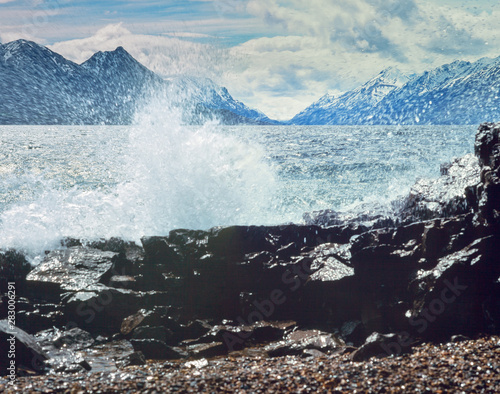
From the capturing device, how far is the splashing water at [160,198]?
12672 mm

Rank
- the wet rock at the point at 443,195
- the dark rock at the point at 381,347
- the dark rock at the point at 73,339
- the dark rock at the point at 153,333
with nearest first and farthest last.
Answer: the dark rock at the point at 381,347 → the dark rock at the point at 73,339 → the dark rock at the point at 153,333 → the wet rock at the point at 443,195

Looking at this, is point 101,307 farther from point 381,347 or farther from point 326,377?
point 381,347

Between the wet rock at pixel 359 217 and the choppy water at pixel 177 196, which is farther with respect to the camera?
the choppy water at pixel 177 196

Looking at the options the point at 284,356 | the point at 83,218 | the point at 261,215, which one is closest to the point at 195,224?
the point at 261,215

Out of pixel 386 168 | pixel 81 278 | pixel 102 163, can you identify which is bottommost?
pixel 81 278

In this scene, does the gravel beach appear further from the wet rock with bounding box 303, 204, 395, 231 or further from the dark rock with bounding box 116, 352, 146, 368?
the wet rock with bounding box 303, 204, 395, 231

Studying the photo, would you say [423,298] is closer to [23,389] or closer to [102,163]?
[23,389]

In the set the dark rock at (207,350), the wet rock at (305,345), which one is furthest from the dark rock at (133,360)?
the wet rock at (305,345)

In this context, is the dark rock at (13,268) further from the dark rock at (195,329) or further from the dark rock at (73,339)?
the dark rock at (195,329)

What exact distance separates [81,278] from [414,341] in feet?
21.2

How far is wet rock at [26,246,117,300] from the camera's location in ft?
28.8

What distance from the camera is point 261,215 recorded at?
16.3m

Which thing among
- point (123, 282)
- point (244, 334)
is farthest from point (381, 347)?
point (123, 282)

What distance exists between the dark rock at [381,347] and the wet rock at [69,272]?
18.0 ft
